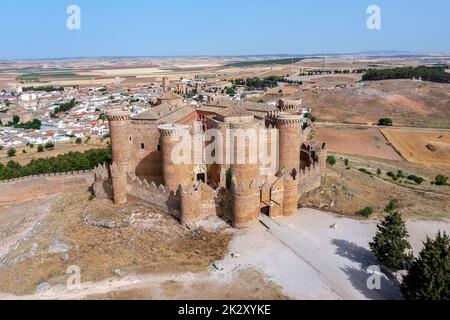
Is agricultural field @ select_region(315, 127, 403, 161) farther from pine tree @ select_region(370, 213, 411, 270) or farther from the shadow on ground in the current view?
pine tree @ select_region(370, 213, 411, 270)

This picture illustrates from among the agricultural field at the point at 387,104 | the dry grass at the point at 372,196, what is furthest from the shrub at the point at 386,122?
the dry grass at the point at 372,196

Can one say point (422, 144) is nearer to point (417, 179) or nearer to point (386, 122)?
point (386, 122)

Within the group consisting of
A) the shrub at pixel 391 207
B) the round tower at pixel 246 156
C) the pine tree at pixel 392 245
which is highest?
the round tower at pixel 246 156

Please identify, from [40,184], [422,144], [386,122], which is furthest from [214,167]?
[386,122]

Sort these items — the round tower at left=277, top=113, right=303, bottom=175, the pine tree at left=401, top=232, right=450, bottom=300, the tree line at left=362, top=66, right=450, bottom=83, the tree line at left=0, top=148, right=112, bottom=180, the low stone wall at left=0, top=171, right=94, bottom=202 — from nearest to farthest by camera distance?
the pine tree at left=401, top=232, right=450, bottom=300 < the round tower at left=277, top=113, right=303, bottom=175 < the low stone wall at left=0, top=171, right=94, bottom=202 < the tree line at left=0, top=148, right=112, bottom=180 < the tree line at left=362, top=66, right=450, bottom=83

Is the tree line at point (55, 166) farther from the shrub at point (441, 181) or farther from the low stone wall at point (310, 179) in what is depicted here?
the shrub at point (441, 181)

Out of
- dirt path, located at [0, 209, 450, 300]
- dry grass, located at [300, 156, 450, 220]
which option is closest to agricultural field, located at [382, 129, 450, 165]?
dry grass, located at [300, 156, 450, 220]
